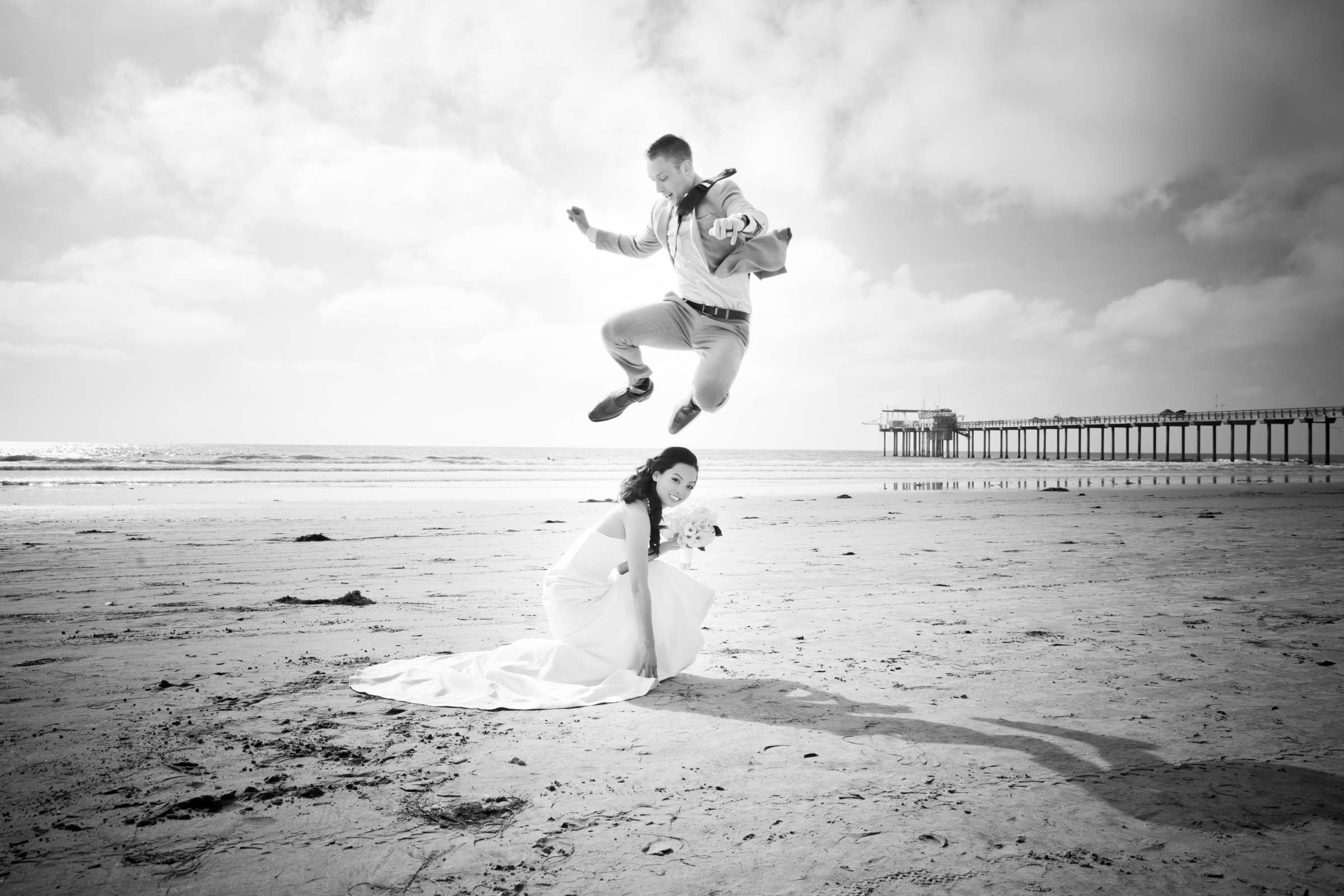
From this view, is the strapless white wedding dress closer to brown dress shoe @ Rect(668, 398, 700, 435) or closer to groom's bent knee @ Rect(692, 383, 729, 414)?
brown dress shoe @ Rect(668, 398, 700, 435)

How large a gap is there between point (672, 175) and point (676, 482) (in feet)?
8.55

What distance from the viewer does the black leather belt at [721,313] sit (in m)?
3.30

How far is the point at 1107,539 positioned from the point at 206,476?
33.1 m

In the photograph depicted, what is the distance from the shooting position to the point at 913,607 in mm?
8406

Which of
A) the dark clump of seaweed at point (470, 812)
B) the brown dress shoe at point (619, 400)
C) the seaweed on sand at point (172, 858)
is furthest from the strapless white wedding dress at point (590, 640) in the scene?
the seaweed on sand at point (172, 858)

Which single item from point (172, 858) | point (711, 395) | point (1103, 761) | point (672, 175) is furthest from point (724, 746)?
point (672, 175)

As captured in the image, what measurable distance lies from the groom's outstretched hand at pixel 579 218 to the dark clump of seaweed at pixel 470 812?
2.78 metres

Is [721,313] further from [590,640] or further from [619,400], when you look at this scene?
[590,640]

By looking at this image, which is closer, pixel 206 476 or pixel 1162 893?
pixel 1162 893

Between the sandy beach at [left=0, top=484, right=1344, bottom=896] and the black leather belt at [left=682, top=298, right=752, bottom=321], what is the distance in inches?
89.2

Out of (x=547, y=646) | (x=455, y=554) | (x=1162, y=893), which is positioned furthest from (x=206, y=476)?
(x=1162, y=893)

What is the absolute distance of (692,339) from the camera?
3473mm

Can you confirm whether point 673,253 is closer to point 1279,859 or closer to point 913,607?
point 1279,859

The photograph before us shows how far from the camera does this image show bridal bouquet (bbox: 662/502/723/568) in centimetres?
545
